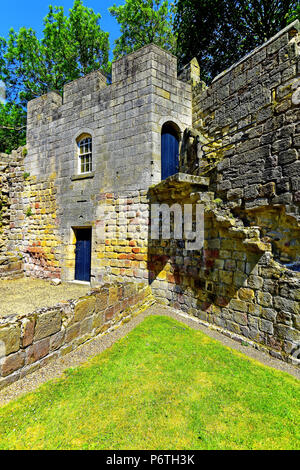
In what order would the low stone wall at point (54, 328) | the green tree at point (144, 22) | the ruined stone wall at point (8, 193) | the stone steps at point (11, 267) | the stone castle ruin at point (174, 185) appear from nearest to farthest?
the low stone wall at point (54, 328) → the stone castle ruin at point (174, 185) → the stone steps at point (11, 267) → the ruined stone wall at point (8, 193) → the green tree at point (144, 22)

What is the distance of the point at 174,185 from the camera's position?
5.60 metres

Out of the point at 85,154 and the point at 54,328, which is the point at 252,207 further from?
the point at 85,154

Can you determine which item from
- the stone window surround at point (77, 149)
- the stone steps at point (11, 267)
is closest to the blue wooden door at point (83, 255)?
the stone window surround at point (77, 149)

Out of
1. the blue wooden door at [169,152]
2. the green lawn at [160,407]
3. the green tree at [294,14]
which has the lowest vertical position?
the green lawn at [160,407]

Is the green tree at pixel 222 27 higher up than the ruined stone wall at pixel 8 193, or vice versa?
the green tree at pixel 222 27

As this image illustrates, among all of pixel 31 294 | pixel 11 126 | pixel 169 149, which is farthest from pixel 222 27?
pixel 31 294

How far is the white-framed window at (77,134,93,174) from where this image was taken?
8.45 metres

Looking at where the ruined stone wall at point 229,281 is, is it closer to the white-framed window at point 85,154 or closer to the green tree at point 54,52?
the white-framed window at point 85,154

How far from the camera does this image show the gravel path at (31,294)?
6008 mm

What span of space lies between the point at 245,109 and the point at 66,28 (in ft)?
51.8

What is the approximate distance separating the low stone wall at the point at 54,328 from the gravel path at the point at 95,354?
0.31 feet

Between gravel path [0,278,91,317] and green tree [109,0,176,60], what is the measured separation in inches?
626

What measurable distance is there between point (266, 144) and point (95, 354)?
4.81m

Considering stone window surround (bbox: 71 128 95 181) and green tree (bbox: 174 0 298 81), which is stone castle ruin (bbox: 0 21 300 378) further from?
green tree (bbox: 174 0 298 81)
